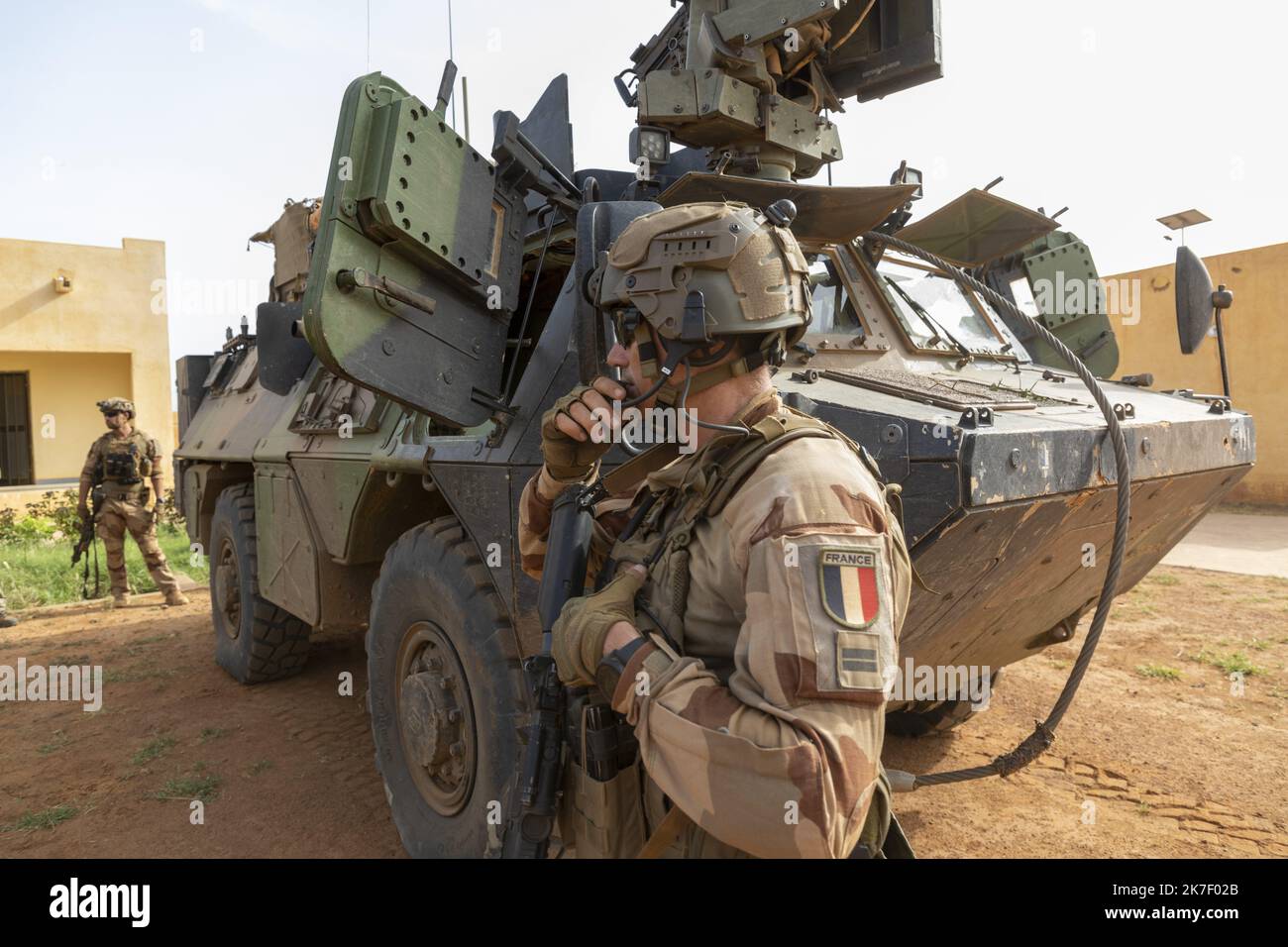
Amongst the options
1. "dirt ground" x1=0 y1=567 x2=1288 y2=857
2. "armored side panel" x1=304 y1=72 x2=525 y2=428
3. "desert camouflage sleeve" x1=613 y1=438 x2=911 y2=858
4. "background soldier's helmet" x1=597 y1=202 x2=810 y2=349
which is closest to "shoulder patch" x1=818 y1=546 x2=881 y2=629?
"desert camouflage sleeve" x1=613 y1=438 x2=911 y2=858

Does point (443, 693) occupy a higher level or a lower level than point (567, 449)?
lower

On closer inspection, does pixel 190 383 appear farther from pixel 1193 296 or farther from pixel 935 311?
pixel 1193 296

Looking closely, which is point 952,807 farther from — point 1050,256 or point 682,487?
point 1050,256

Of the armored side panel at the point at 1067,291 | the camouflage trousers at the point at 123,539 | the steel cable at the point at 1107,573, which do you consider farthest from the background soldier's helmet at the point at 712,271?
the camouflage trousers at the point at 123,539

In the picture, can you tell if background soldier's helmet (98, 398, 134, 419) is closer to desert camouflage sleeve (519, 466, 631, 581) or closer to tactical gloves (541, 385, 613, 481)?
desert camouflage sleeve (519, 466, 631, 581)

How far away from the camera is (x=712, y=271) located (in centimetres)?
160

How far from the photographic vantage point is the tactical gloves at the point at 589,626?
1.42 metres

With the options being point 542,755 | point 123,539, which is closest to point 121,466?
point 123,539

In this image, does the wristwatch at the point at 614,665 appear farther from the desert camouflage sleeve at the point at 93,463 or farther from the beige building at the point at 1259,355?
the beige building at the point at 1259,355

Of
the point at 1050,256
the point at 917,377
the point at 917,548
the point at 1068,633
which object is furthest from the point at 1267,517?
the point at 917,548

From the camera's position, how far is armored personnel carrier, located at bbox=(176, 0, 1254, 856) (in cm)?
231

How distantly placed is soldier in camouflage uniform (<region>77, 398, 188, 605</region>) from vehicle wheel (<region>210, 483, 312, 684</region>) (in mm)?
2918

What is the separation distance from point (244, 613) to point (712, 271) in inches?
185

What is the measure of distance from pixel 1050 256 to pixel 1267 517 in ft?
28.3
